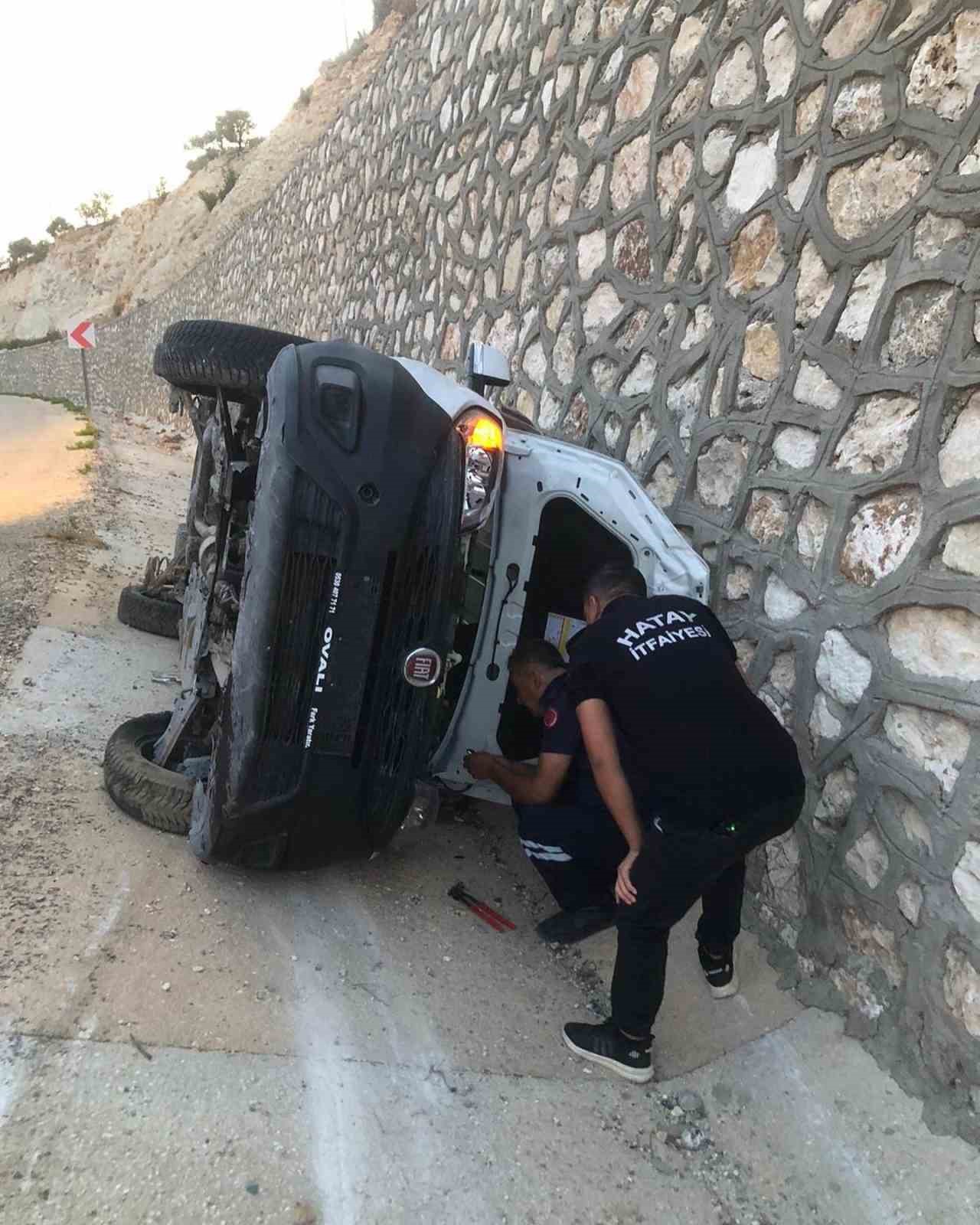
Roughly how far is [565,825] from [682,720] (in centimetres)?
80

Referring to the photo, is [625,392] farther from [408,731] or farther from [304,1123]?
[304,1123]

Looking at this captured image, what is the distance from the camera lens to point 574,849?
309cm

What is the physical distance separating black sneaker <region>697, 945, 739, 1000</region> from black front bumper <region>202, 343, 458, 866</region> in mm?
→ 1218

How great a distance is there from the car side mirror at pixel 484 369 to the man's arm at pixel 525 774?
1.55 meters

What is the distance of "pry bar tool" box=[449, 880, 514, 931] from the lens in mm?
3219

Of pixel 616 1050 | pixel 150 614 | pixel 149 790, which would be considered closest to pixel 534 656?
pixel 616 1050

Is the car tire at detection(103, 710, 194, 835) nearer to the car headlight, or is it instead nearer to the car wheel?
the car headlight

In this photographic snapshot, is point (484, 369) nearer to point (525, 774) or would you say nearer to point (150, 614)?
point (525, 774)

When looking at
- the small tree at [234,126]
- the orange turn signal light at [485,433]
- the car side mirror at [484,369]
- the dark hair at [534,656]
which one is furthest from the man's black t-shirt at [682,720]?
the small tree at [234,126]

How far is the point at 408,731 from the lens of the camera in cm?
289

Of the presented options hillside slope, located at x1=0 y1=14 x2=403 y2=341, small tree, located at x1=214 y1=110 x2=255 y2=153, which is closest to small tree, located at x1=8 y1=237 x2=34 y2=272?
hillside slope, located at x1=0 y1=14 x2=403 y2=341

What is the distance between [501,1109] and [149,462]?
14177mm

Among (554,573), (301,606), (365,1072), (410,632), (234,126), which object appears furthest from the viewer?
(234,126)

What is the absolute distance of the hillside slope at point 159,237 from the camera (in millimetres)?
20125
